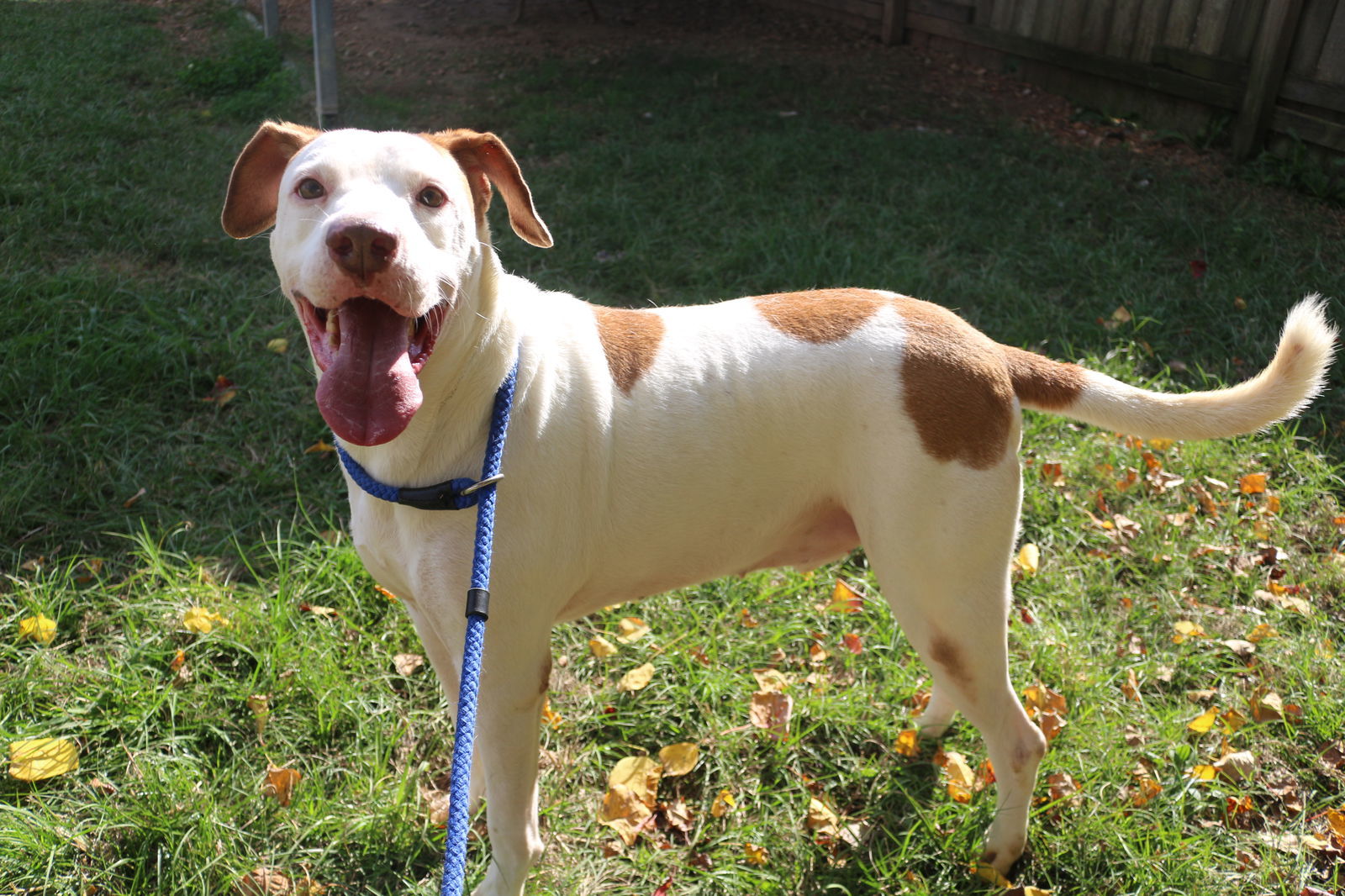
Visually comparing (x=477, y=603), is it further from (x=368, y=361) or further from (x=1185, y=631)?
(x=1185, y=631)

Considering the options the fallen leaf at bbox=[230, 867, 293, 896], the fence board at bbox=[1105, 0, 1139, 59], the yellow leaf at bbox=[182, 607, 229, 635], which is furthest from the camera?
the fence board at bbox=[1105, 0, 1139, 59]

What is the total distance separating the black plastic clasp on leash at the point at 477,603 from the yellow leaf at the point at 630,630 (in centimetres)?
151

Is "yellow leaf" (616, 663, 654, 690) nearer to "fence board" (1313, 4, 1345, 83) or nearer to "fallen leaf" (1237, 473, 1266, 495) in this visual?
"fallen leaf" (1237, 473, 1266, 495)

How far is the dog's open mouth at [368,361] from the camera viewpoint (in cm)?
186

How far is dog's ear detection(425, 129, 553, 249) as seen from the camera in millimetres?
2230

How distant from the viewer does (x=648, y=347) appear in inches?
95.4

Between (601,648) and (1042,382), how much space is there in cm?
167

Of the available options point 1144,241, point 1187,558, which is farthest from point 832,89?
point 1187,558

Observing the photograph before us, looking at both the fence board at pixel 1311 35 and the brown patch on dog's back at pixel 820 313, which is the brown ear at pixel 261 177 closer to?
the brown patch on dog's back at pixel 820 313

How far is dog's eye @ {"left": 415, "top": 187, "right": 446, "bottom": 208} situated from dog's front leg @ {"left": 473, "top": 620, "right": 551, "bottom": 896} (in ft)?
3.04

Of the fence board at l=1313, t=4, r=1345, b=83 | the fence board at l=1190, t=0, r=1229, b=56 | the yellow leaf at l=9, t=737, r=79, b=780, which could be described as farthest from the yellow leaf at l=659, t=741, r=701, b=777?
the fence board at l=1190, t=0, r=1229, b=56

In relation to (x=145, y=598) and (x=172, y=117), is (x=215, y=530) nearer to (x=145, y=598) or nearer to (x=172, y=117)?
(x=145, y=598)

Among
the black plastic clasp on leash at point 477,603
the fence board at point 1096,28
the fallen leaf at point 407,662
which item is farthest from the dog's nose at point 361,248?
the fence board at point 1096,28

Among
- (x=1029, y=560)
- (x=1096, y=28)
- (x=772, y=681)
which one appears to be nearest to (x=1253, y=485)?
(x=1029, y=560)
